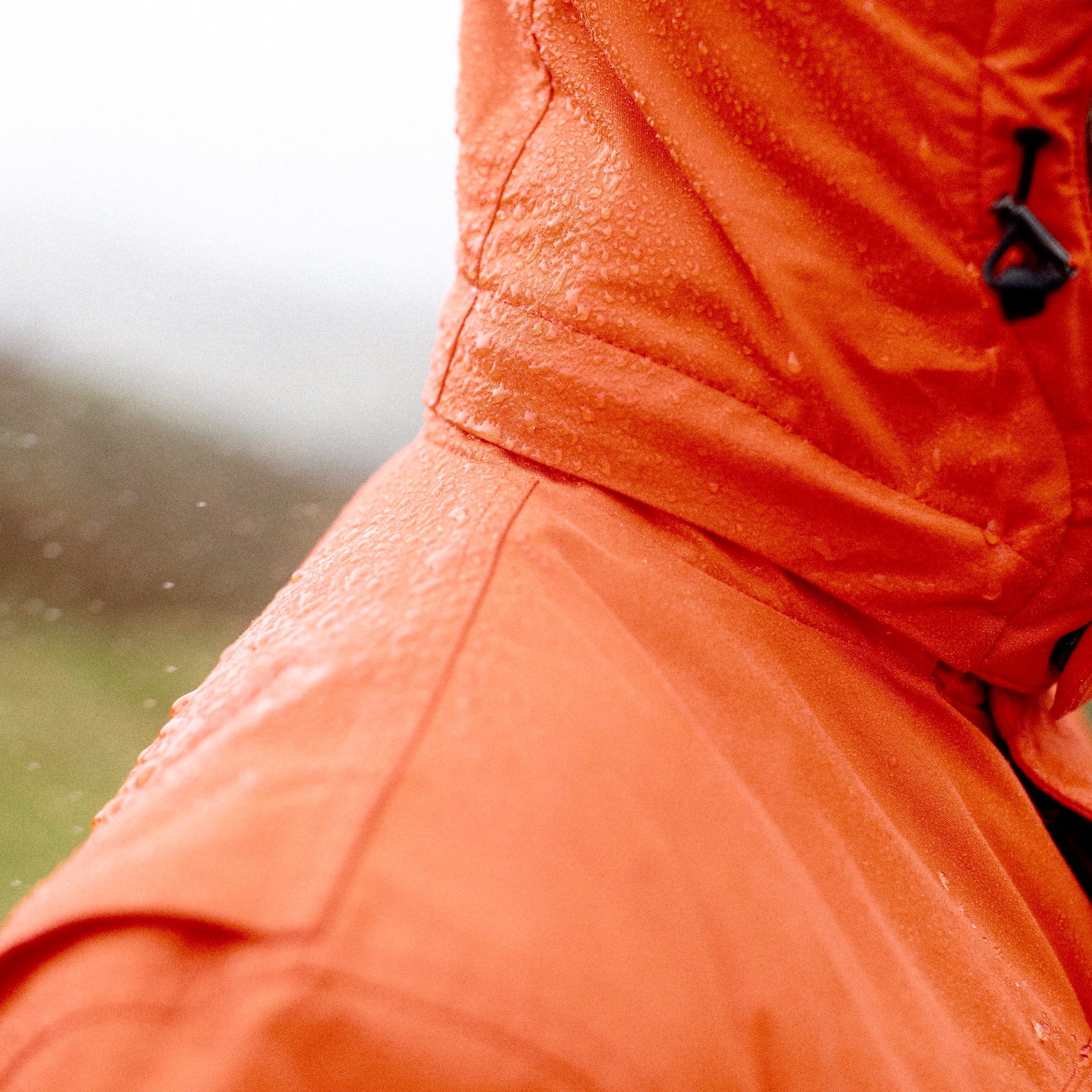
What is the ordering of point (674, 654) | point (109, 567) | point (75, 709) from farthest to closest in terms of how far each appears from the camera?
point (109, 567) < point (75, 709) < point (674, 654)

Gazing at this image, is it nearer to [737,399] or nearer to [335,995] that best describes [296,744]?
[335,995]

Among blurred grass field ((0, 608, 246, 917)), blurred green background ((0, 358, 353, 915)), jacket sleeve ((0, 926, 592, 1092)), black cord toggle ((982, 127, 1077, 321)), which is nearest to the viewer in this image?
jacket sleeve ((0, 926, 592, 1092))

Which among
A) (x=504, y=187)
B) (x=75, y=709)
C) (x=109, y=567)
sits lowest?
(x=75, y=709)

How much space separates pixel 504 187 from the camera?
0.56 m

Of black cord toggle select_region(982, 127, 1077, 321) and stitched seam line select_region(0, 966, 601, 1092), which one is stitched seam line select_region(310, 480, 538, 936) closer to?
stitched seam line select_region(0, 966, 601, 1092)

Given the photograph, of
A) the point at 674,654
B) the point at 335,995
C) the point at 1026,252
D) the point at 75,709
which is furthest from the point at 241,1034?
the point at 75,709

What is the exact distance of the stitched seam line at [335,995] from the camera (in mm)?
314

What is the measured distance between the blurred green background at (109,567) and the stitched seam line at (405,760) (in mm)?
2263

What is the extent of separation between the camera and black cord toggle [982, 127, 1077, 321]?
1.51 ft

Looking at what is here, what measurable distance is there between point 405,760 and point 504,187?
368 millimetres

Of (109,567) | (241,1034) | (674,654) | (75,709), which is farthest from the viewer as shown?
(109,567)

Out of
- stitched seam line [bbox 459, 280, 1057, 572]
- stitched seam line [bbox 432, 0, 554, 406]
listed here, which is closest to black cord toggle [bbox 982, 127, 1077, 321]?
stitched seam line [bbox 459, 280, 1057, 572]

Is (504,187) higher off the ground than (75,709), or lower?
higher

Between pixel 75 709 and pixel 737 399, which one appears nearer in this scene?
pixel 737 399
